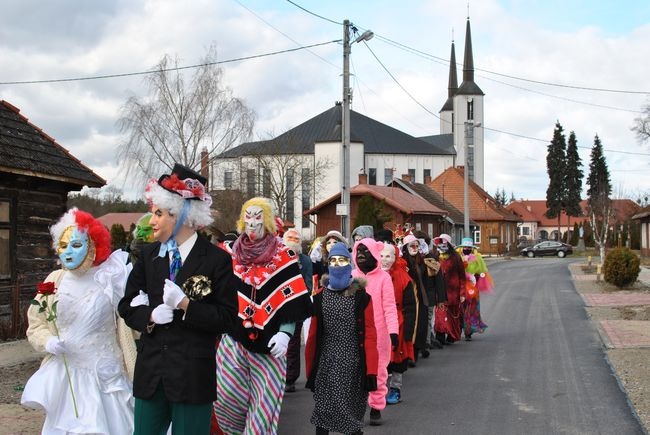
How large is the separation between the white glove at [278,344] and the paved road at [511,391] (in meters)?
2.10

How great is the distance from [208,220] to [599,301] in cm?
1885

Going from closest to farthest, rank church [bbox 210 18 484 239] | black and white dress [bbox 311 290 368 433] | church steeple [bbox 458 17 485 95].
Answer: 1. black and white dress [bbox 311 290 368 433]
2. church [bbox 210 18 484 239]
3. church steeple [bbox 458 17 485 95]

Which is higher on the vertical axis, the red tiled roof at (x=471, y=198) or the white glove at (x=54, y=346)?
the red tiled roof at (x=471, y=198)

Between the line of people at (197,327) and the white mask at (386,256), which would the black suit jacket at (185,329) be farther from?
the white mask at (386,256)

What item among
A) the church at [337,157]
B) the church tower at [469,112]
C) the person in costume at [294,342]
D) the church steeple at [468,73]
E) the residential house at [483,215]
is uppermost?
the church steeple at [468,73]

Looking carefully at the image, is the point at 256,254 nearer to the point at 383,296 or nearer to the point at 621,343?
the point at 383,296

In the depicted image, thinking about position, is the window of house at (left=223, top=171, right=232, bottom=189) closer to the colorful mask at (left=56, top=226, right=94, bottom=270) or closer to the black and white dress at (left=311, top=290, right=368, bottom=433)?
the black and white dress at (left=311, top=290, right=368, bottom=433)

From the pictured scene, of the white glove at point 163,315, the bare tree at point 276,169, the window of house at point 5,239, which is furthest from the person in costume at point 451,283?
the bare tree at point 276,169

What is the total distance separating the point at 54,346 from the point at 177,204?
168cm

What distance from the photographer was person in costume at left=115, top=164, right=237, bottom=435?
13.0 ft

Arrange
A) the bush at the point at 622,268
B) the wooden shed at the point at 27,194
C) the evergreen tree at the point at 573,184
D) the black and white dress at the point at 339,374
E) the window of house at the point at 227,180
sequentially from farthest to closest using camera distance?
1. the evergreen tree at the point at 573,184
2. the window of house at the point at 227,180
3. the bush at the point at 622,268
4. the wooden shed at the point at 27,194
5. the black and white dress at the point at 339,374

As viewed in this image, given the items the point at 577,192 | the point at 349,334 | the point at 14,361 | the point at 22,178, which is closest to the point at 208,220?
the point at 349,334

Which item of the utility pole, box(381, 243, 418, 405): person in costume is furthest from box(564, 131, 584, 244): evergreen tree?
box(381, 243, 418, 405): person in costume

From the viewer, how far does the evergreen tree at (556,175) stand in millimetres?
94812
